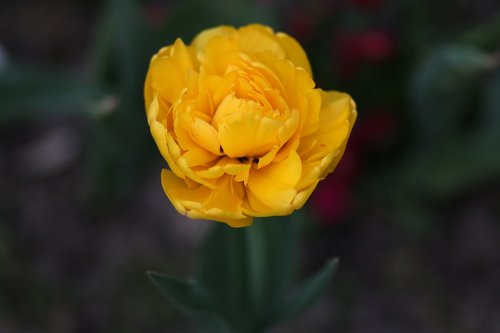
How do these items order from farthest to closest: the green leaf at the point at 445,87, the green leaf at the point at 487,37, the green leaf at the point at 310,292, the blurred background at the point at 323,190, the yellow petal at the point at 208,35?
the blurred background at the point at 323,190, the green leaf at the point at 487,37, the green leaf at the point at 445,87, the green leaf at the point at 310,292, the yellow petal at the point at 208,35

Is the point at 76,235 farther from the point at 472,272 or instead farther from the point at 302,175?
the point at 302,175

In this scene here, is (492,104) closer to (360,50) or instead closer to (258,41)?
(360,50)

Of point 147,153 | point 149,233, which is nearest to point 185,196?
point 147,153

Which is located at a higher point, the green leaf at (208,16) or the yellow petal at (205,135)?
the yellow petal at (205,135)

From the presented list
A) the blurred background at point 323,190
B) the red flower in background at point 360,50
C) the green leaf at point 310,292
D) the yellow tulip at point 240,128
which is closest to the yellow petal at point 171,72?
the yellow tulip at point 240,128

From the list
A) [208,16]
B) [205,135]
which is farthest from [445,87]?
[205,135]

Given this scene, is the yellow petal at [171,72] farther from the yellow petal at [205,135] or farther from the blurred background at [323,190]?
the blurred background at [323,190]
